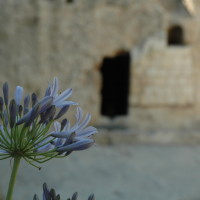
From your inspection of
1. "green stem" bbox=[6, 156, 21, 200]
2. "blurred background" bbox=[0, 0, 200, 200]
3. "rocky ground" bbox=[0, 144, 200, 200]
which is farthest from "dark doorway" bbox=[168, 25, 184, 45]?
"green stem" bbox=[6, 156, 21, 200]

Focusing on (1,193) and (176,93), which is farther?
(176,93)

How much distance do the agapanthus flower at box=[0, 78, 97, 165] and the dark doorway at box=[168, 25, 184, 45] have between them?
864 centimetres

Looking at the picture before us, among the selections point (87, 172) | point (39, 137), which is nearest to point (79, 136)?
point (39, 137)

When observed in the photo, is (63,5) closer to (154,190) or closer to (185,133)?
(185,133)

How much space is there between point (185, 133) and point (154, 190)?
2.71 meters

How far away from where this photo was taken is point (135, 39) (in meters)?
9.22

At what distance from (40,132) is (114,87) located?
9.78 metres

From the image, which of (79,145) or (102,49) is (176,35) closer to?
(102,49)

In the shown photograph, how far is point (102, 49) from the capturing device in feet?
29.8

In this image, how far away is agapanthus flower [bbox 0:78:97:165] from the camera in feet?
3.84

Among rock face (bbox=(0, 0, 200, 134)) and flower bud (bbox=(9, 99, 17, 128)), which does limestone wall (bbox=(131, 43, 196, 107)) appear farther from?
flower bud (bbox=(9, 99, 17, 128))

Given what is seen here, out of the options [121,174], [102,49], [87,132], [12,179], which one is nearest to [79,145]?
[87,132]

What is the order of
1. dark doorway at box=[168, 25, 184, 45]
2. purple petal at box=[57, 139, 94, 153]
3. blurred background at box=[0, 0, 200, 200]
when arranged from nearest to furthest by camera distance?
purple petal at box=[57, 139, 94, 153] → blurred background at box=[0, 0, 200, 200] → dark doorway at box=[168, 25, 184, 45]

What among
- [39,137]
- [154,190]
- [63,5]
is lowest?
[154,190]
